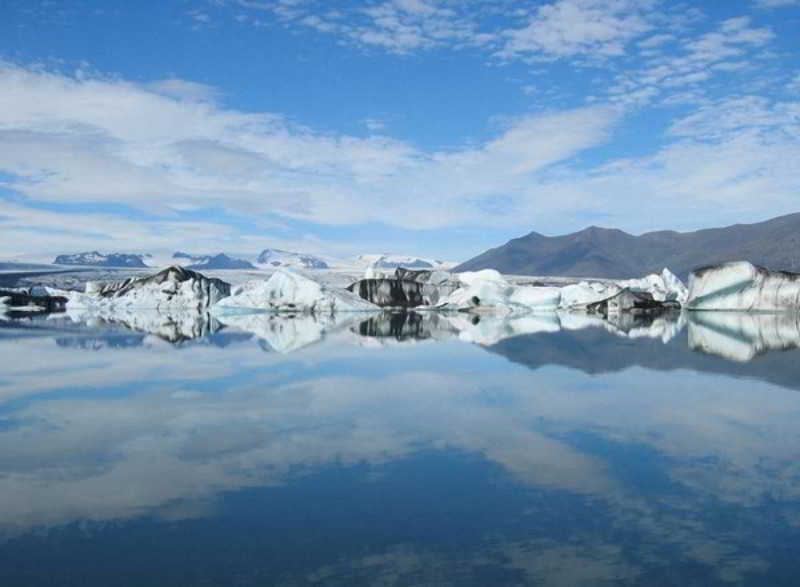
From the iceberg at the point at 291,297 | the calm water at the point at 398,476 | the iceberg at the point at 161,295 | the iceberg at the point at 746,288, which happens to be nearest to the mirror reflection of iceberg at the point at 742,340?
the calm water at the point at 398,476

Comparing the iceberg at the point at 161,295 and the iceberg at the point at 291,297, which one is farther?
the iceberg at the point at 161,295

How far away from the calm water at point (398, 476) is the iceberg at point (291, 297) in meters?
18.3

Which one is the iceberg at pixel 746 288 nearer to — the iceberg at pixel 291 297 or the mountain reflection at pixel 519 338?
the mountain reflection at pixel 519 338

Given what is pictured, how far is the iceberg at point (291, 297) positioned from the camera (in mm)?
28016

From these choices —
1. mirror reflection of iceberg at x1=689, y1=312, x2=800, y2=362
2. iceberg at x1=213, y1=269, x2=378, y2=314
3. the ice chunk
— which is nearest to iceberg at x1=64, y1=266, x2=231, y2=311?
iceberg at x1=213, y1=269, x2=378, y2=314

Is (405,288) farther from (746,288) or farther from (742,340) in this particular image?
(742,340)

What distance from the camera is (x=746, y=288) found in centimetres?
2864

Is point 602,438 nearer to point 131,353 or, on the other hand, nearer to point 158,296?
point 131,353

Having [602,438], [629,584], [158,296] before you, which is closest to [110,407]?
[602,438]

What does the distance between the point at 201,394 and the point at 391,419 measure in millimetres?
2403

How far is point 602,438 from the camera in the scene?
5484mm

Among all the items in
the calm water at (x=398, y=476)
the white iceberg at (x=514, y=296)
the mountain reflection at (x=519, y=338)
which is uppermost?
the white iceberg at (x=514, y=296)

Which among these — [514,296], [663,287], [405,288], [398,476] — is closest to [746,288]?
[514,296]

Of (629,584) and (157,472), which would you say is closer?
(629,584)
